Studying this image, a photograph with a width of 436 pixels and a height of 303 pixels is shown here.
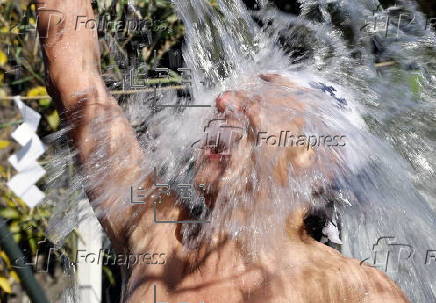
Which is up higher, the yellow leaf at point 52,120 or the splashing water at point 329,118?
the splashing water at point 329,118

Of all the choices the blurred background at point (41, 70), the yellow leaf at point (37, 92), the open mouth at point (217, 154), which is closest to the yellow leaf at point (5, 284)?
the blurred background at point (41, 70)

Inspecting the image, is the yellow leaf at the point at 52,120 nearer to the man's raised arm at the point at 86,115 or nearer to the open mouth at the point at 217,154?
the man's raised arm at the point at 86,115

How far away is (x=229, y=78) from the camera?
1809mm

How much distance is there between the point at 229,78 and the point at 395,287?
33.3 inches

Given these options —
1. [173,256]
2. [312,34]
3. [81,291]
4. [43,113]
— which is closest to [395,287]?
[173,256]

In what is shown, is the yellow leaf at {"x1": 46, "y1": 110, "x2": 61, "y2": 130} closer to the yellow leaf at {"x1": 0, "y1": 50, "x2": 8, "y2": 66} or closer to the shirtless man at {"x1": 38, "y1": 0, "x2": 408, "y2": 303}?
the yellow leaf at {"x1": 0, "y1": 50, "x2": 8, "y2": 66}

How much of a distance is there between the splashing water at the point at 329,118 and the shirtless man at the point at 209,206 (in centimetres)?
2

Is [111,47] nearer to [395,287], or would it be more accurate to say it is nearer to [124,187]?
[124,187]

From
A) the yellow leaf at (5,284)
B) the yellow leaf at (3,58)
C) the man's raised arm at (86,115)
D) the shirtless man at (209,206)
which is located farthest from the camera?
the yellow leaf at (3,58)

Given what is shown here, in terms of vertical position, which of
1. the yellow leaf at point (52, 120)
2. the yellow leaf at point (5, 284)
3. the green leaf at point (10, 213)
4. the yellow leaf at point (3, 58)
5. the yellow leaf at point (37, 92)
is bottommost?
the yellow leaf at point (5, 284)

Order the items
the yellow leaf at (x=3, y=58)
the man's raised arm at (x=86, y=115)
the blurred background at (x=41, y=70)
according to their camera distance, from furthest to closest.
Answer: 1. the yellow leaf at (x=3, y=58)
2. the blurred background at (x=41, y=70)
3. the man's raised arm at (x=86, y=115)

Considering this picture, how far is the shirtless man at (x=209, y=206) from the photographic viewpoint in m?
1.29

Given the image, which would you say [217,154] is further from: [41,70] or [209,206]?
[41,70]

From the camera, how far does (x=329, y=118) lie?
1.47 metres
